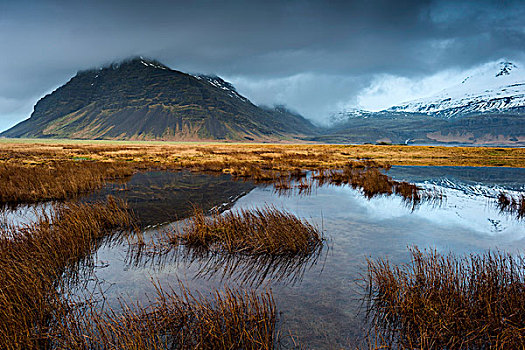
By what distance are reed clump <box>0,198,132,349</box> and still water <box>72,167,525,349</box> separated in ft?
2.53

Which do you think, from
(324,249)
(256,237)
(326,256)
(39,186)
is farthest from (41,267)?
(39,186)

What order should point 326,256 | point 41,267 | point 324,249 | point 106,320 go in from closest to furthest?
1. point 106,320
2. point 41,267
3. point 326,256
4. point 324,249

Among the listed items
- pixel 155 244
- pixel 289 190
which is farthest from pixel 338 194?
pixel 155 244

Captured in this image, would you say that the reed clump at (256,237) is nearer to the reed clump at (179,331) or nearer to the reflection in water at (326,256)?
the reflection in water at (326,256)

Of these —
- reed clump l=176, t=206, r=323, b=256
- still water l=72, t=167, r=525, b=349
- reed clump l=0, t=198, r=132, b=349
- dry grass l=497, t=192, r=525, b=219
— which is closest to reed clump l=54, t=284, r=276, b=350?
reed clump l=0, t=198, r=132, b=349

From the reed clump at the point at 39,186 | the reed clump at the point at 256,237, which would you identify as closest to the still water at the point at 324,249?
the reed clump at the point at 256,237

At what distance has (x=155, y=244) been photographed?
9375mm

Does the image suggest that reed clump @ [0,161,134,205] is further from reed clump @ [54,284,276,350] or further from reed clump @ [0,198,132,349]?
reed clump @ [54,284,276,350]

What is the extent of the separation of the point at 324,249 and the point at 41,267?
765 centimetres

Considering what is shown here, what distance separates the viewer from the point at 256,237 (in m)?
9.27

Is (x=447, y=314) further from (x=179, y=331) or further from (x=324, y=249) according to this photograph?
(x=179, y=331)

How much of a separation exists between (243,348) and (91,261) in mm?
5648

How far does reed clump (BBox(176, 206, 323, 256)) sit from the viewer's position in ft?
29.2

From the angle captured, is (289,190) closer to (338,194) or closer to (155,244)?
(338,194)
